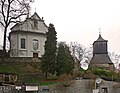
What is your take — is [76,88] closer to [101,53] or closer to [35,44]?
[35,44]

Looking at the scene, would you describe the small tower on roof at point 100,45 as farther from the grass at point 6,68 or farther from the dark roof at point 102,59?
the grass at point 6,68

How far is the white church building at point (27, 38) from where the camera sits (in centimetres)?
5216

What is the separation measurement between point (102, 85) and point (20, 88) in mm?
13676

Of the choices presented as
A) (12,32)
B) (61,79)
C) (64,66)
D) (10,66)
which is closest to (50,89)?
(61,79)

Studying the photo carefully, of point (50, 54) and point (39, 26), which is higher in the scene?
point (39, 26)

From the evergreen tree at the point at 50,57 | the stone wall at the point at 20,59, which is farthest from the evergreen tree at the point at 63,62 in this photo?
the stone wall at the point at 20,59

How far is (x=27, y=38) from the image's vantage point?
52844 millimetres

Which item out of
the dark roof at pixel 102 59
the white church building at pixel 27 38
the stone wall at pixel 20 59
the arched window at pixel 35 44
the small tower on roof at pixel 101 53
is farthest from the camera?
the small tower on roof at pixel 101 53

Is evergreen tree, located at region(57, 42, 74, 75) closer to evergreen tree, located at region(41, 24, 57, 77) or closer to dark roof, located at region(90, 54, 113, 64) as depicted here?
evergreen tree, located at region(41, 24, 57, 77)

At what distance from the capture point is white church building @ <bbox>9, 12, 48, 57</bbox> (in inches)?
2053

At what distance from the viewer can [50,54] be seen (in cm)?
3472

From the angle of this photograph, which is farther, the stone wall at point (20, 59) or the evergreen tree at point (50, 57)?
the stone wall at point (20, 59)

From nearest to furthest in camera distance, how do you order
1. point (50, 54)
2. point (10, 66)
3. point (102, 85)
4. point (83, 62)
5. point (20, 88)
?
1. point (20, 88)
2. point (50, 54)
3. point (102, 85)
4. point (10, 66)
5. point (83, 62)

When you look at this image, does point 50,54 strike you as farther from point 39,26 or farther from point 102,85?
point 39,26
